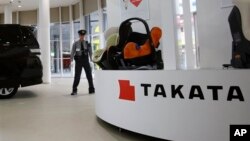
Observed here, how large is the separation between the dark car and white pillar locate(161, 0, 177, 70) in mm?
3322

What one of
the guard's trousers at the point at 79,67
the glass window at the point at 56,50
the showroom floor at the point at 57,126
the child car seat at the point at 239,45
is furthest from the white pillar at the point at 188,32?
the glass window at the point at 56,50

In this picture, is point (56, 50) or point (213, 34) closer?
point (213, 34)

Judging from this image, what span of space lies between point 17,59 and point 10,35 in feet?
2.00

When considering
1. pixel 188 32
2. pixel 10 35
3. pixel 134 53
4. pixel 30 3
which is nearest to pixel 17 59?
pixel 10 35

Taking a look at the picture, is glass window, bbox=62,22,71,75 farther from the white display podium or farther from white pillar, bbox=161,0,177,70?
the white display podium

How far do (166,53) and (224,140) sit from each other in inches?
98.2

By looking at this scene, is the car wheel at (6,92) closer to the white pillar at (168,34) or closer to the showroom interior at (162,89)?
the showroom interior at (162,89)

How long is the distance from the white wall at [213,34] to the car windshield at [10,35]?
13.8ft

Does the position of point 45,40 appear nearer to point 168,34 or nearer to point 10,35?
point 10,35

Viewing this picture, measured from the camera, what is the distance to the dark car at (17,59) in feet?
19.2

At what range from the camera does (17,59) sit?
5.97 metres

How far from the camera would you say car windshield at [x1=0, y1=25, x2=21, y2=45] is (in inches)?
235

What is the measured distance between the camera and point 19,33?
6.21m

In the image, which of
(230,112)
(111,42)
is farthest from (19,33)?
(230,112)
